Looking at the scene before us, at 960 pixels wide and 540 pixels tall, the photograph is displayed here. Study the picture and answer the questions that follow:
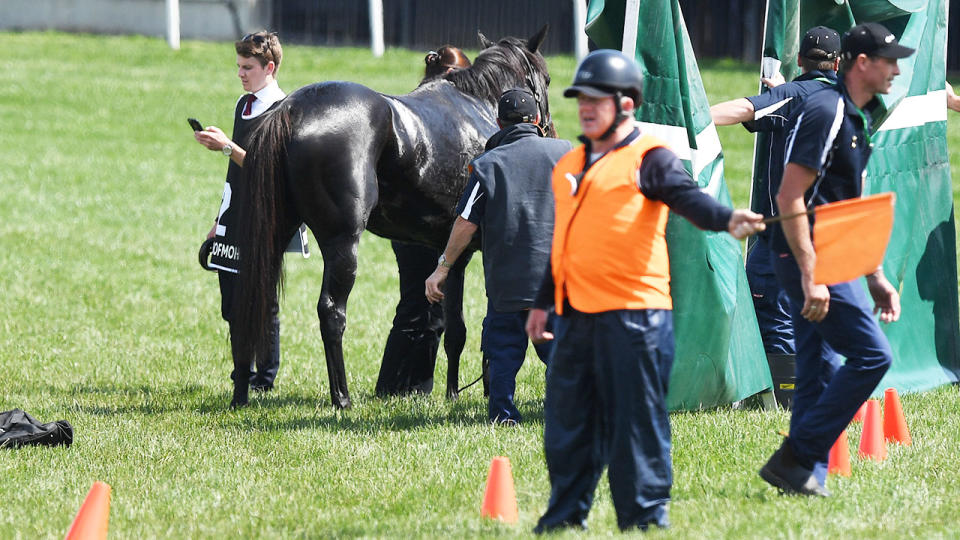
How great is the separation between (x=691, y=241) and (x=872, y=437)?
156cm

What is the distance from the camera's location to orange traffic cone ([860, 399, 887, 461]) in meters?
6.30

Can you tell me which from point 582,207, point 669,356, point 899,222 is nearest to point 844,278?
point 669,356

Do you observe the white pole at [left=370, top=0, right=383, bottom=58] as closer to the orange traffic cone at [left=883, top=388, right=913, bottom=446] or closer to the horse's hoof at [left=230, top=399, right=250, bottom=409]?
the horse's hoof at [left=230, top=399, right=250, bottom=409]

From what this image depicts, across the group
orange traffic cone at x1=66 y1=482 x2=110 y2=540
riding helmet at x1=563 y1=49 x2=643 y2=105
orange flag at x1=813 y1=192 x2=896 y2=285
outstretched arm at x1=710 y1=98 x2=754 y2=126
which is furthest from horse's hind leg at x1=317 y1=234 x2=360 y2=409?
orange flag at x1=813 y1=192 x2=896 y2=285

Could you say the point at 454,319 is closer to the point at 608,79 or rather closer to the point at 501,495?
the point at 501,495

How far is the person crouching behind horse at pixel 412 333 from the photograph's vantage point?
8508mm

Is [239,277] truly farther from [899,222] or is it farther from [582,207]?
[899,222]

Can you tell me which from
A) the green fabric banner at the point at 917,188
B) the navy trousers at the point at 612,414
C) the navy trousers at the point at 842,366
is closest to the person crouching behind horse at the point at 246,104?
the green fabric banner at the point at 917,188

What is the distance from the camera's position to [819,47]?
6.95 meters

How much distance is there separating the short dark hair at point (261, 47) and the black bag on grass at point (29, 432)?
2.57 m

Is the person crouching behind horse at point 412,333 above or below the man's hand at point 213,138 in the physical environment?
below

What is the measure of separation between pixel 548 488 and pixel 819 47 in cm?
295

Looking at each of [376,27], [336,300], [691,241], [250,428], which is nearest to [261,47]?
[336,300]

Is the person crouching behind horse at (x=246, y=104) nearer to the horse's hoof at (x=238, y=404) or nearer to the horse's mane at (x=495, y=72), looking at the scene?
the horse's hoof at (x=238, y=404)
